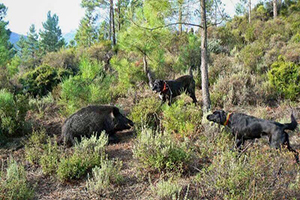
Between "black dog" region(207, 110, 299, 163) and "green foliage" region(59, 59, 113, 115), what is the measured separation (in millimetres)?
4113

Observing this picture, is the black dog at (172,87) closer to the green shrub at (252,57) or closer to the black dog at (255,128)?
the black dog at (255,128)

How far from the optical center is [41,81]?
1084 cm

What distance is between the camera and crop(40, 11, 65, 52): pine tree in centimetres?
4656

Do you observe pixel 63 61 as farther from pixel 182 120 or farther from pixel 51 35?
pixel 51 35

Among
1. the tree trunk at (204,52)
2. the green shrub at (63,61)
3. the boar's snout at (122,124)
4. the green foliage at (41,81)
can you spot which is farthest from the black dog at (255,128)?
the green shrub at (63,61)

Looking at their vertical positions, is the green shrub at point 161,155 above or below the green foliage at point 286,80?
below

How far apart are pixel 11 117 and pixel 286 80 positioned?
8313 millimetres

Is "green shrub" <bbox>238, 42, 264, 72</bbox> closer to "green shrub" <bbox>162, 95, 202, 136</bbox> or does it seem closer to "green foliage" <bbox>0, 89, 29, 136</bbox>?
"green shrub" <bbox>162, 95, 202, 136</bbox>

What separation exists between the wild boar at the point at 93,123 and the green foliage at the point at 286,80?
5067mm

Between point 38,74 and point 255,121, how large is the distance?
983 centimetres

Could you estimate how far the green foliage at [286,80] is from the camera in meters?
7.65

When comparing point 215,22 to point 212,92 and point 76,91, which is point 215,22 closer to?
point 212,92

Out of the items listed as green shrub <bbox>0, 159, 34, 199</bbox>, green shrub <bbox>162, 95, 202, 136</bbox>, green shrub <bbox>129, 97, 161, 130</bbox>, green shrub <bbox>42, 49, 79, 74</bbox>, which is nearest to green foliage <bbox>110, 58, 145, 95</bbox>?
green shrub <bbox>129, 97, 161, 130</bbox>

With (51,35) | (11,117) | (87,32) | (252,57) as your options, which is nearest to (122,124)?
(11,117)
